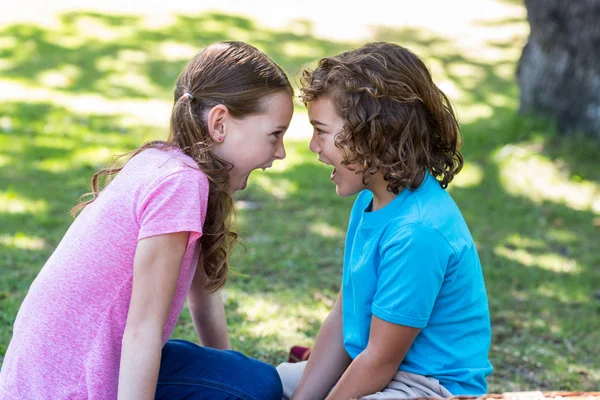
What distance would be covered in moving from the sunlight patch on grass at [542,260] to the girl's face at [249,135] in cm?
248

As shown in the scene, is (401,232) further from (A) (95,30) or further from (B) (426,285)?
(A) (95,30)

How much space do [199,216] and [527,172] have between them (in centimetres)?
405

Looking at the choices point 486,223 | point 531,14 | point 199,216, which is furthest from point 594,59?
point 199,216

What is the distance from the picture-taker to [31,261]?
392 centimetres

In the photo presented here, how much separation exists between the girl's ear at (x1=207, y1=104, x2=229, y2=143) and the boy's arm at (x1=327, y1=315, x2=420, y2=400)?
682mm

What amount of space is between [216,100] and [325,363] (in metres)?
0.93

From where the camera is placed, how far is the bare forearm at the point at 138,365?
197 centimetres

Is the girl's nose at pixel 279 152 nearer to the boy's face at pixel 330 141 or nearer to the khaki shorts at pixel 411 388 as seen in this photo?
the boy's face at pixel 330 141

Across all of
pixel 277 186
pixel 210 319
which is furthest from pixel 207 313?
pixel 277 186

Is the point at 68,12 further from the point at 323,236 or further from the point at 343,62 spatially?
the point at 343,62

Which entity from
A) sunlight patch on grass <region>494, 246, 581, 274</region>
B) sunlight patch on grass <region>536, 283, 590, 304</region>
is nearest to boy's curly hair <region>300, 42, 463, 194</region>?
sunlight patch on grass <region>536, 283, 590, 304</region>

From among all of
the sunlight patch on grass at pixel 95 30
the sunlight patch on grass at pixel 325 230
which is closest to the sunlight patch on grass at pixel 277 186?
the sunlight patch on grass at pixel 325 230

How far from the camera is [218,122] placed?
87.0 inches

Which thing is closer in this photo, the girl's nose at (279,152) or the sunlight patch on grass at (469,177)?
the girl's nose at (279,152)
